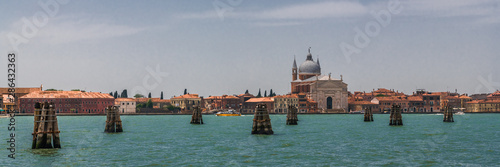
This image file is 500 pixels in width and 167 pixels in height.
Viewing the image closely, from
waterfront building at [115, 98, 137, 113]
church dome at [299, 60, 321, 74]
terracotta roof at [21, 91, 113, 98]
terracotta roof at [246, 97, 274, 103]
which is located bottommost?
waterfront building at [115, 98, 137, 113]

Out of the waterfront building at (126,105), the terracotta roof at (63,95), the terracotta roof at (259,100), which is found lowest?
the waterfront building at (126,105)

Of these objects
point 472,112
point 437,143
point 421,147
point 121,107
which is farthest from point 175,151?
point 472,112

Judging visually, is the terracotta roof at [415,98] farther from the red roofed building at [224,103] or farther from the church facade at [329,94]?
the red roofed building at [224,103]

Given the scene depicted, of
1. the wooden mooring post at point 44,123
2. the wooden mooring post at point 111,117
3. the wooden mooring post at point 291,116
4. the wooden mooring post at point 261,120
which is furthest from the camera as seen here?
the wooden mooring post at point 291,116

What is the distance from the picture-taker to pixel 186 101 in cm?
17275

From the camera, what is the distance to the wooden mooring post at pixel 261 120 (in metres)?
41.8

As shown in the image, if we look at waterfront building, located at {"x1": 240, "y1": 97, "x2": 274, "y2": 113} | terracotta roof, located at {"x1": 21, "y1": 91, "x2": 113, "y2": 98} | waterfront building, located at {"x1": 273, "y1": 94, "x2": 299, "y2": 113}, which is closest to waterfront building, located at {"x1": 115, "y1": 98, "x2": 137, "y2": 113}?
terracotta roof, located at {"x1": 21, "y1": 91, "x2": 113, "y2": 98}

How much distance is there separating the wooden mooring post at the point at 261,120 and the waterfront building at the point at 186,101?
128 metres

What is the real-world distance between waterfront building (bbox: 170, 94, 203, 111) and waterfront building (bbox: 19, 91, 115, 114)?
1213 inches

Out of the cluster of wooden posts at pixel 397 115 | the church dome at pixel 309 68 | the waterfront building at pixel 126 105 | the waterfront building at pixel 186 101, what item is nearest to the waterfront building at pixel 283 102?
the church dome at pixel 309 68

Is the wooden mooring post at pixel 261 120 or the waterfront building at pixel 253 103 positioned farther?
the waterfront building at pixel 253 103

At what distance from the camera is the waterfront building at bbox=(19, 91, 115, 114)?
136000 mm

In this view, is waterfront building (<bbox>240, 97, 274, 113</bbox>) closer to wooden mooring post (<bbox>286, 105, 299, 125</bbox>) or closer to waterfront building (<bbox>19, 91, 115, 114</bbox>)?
waterfront building (<bbox>19, 91, 115, 114</bbox>)

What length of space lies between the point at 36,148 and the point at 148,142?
510 inches
